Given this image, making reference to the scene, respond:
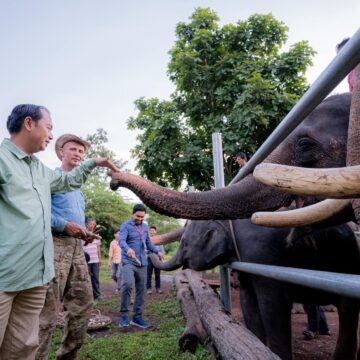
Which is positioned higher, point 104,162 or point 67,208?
point 104,162

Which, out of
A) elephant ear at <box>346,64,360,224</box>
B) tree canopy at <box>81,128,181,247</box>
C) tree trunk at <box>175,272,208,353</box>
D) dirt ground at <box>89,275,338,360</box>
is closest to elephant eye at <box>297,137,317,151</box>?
elephant ear at <box>346,64,360,224</box>

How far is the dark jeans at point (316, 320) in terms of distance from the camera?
5.01 meters

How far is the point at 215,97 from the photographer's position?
965 centimetres

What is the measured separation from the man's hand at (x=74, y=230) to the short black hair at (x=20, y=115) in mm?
923

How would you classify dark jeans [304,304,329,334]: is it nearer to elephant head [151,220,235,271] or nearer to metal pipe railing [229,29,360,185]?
elephant head [151,220,235,271]

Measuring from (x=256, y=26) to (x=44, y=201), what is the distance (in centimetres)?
905

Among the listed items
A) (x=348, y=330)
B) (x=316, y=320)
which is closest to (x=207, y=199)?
(x=348, y=330)

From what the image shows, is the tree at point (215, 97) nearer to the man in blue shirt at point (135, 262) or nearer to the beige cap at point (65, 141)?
the man in blue shirt at point (135, 262)

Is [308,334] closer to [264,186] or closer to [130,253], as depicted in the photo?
[130,253]

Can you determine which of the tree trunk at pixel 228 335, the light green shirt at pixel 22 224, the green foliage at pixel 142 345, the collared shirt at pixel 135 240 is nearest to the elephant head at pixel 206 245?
the tree trunk at pixel 228 335

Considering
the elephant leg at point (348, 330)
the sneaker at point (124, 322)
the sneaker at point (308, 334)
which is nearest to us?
the elephant leg at point (348, 330)

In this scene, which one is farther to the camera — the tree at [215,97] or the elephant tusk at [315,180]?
the tree at [215,97]

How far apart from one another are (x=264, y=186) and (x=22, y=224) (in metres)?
1.45

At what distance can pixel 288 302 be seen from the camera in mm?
3314
